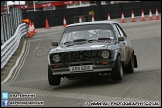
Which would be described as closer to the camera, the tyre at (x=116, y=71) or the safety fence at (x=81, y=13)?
the tyre at (x=116, y=71)

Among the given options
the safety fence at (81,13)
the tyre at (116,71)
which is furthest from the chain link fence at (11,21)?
the tyre at (116,71)

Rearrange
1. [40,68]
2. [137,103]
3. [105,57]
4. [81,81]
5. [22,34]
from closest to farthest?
[137,103] → [105,57] → [81,81] → [40,68] → [22,34]

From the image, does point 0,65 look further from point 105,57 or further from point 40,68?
point 105,57

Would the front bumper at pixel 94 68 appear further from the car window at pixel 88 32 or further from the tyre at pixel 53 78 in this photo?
the car window at pixel 88 32

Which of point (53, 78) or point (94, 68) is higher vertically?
point (94, 68)

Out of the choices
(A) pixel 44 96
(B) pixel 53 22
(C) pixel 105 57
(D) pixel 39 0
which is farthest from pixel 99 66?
(D) pixel 39 0

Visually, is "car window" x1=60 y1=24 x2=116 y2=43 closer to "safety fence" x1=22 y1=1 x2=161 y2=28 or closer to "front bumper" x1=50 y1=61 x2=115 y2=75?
"front bumper" x1=50 y1=61 x2=115 y2=75

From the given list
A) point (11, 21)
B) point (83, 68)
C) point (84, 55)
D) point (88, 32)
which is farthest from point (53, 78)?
point (11, 21)

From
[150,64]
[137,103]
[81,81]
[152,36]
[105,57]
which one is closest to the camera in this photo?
[137,103]

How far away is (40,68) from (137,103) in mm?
8926

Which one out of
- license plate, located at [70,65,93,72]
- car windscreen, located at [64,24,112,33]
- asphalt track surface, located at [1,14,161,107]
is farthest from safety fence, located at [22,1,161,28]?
license plate, located at [70,65,93,72]

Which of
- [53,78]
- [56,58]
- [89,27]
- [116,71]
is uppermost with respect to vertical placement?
[89,27]

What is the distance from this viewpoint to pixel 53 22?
1531 inches

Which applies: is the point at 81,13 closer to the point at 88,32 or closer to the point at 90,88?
the point at 88,32
